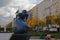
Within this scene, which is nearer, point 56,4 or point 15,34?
point 15,34

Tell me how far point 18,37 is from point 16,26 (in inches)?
16.1

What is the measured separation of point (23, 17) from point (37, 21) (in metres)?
54.5

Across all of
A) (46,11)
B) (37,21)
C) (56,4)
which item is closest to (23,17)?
(37,21)

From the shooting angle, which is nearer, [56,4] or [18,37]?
[18,37]

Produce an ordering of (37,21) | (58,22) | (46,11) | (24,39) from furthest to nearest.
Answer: (46,11) → (37,21) → (58,22) → (24,39)

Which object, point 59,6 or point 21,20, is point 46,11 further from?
point 21,20

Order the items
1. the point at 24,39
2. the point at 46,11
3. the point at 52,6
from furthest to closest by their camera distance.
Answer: the point at 46,11, the point at 52,6, the point at 24,39

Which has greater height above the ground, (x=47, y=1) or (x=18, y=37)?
(x=47, y=1)

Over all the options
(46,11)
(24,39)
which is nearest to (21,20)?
(24,39)

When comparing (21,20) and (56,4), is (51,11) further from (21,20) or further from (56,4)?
(21,20)

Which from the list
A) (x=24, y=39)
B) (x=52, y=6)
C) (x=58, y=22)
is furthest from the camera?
(x=52, y=6)

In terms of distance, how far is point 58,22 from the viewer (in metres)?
45.9

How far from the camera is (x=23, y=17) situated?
Answer: 8531 mm

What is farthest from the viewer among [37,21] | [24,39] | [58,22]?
[37,21]
